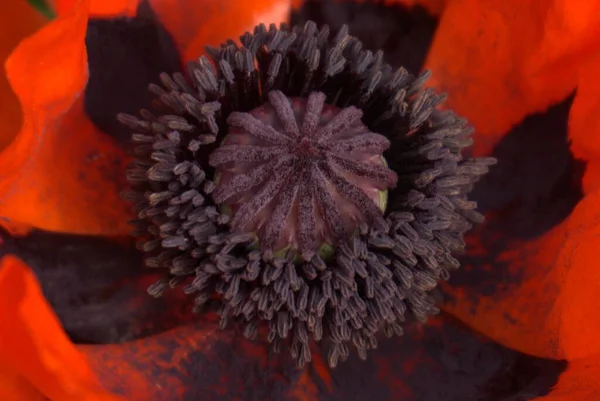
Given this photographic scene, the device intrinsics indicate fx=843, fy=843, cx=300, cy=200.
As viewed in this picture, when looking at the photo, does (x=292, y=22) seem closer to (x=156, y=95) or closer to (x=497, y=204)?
(x=156, y=95)

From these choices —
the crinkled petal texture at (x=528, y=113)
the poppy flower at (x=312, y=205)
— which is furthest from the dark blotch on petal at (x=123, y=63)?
the crinkled petal texture at (x=528, y=113)

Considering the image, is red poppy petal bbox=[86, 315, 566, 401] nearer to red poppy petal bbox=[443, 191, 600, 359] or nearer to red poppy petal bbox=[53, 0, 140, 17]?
red poppy petal bbox=[443, 191, 600, 359]

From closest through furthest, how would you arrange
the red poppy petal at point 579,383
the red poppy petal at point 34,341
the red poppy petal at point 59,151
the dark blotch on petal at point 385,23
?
the red poppy petal at point 34,341
the red poppy petal at point 59,151
the red poppy petal at point 579,383
the dark blotch on petal at point 385,23

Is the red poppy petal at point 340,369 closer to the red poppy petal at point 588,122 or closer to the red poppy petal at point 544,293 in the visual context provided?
the red poppy petal at point 544,293

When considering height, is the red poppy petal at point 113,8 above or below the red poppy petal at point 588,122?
below

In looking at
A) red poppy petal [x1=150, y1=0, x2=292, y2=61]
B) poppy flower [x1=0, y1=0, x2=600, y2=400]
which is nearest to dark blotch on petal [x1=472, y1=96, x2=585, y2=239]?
poppy flower [x1=0, y1=0, x2=600, y2=400]

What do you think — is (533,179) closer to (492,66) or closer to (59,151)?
(492,66)
